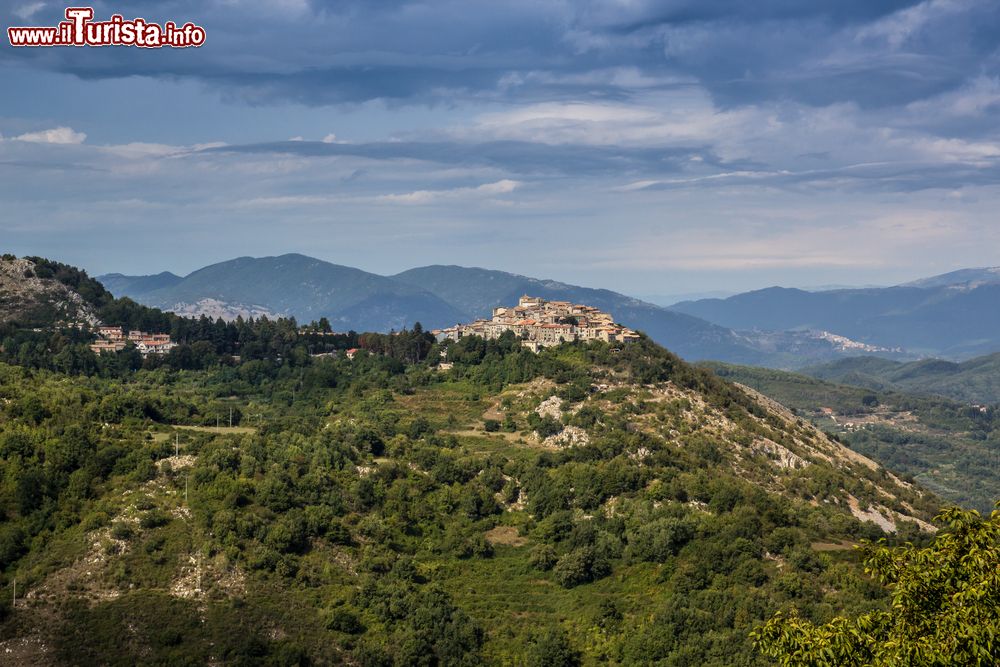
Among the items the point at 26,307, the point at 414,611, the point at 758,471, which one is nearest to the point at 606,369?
the point at 758,471

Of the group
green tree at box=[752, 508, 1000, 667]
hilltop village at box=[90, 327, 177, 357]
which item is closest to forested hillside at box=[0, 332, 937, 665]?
green tree at box=[752, 508, 1000, 667]

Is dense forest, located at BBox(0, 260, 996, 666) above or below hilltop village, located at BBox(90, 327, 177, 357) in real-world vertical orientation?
below

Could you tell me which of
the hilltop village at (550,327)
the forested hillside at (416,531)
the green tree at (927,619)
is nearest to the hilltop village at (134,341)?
the forested hillside at (416,531)

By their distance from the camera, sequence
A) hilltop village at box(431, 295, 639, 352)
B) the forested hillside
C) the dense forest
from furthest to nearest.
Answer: hilltop village at box(431, 295, 639, 352)
the forested hillside
the dense forest

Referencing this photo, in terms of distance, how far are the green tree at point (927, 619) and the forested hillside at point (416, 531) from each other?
25602 millimetres

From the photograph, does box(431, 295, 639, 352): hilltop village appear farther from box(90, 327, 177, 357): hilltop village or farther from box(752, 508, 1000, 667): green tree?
box(752, 508, 1000, 667): green tree

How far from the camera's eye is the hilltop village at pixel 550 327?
109 metres

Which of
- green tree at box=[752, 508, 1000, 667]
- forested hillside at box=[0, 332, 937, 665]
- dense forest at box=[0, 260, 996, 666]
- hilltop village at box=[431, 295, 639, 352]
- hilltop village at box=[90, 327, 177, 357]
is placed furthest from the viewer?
hilltop village at box=[90, 327, 177, 357]

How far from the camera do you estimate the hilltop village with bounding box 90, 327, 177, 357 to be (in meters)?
113

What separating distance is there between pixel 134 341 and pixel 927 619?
116271mm

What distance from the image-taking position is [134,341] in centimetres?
11738

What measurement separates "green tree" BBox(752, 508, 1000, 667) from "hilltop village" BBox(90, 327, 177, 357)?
108 metres

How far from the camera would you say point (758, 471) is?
76.6 m

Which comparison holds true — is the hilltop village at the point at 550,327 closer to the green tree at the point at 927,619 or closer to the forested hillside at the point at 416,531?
the forested hillside at the point at 416,531
